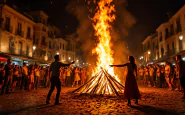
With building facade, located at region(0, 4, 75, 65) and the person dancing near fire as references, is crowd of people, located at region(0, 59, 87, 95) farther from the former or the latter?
building facade, located at region(0, 4, 75, 65)

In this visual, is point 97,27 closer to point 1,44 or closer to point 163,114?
point 163,114

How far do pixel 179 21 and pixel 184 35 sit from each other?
3206 mm

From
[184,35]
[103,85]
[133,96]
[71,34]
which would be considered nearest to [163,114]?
[133,96]

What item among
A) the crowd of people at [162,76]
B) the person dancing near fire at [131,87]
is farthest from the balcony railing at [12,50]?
the person dancing near fire at [131,87]

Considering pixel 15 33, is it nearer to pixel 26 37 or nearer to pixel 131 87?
pixel 26 37

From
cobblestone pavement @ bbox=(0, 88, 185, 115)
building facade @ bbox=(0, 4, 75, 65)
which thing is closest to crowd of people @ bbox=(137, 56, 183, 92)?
cobblestone pavement @ bbox=(0, 88, 185, 115)

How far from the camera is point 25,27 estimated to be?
31.6 meters

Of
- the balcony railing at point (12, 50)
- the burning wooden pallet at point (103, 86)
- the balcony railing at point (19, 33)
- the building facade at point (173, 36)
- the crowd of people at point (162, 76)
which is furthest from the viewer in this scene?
the balcony railing at point (19, 33)

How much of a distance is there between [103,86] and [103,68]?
5.87 feet

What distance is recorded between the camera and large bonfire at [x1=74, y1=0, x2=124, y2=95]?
10172mm

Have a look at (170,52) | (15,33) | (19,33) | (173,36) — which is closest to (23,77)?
(15,33)

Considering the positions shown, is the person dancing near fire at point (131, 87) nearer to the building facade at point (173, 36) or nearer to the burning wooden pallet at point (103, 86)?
the burning wooden pallet at point (103, 86)

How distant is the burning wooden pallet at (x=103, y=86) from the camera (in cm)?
997

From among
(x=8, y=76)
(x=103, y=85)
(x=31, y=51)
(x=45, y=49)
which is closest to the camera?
(x=8, y=76)
